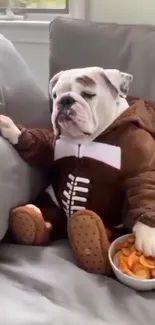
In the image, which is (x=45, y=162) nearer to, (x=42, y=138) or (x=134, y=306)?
(x=42, y=138)

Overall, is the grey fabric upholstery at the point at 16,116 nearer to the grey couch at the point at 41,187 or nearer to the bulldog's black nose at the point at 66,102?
the grey couch at the point at 41,187

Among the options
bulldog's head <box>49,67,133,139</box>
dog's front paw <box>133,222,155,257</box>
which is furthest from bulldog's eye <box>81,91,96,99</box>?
dog's front paw <box>133,222,155,257</box>

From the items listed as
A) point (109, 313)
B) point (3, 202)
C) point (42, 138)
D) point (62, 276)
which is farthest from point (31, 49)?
point (109, 313)

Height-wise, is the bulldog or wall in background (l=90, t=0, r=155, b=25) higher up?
wall in background (l=90, t=0, r=155, b=25)

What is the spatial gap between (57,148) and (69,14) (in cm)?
68

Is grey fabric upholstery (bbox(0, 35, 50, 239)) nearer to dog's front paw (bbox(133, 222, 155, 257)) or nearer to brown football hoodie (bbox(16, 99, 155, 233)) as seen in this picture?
brown football hoodie (bbox(16, 99, 155, 233))

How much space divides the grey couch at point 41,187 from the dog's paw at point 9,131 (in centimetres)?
2

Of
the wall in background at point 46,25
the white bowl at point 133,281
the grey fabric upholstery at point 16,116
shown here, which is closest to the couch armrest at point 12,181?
the grey fabric upholstery at point 16,116

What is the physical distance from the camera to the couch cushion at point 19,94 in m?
1.41

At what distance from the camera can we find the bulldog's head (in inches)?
48.4

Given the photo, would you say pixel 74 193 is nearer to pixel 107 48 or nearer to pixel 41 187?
pixel 41 187

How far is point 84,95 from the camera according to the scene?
125cm

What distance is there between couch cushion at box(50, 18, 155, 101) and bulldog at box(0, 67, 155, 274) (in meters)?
0.11

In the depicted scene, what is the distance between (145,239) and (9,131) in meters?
0.39
